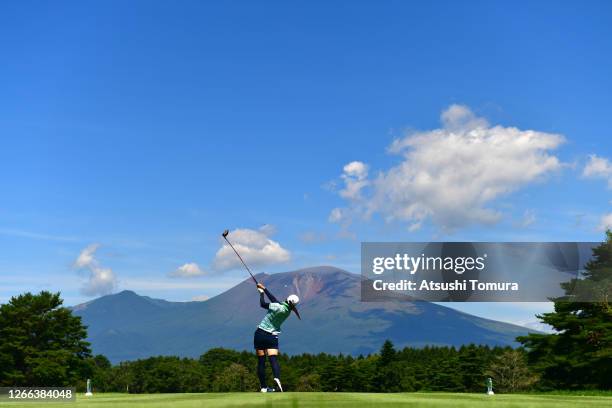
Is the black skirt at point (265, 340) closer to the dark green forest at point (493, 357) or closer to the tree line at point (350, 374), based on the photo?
the dark green forest at point (493, 357)

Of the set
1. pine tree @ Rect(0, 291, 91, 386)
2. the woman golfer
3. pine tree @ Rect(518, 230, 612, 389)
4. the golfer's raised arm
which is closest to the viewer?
the golfer's raised arm

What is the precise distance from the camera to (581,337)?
63219mm

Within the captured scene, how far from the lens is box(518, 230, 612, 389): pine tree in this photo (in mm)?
61875

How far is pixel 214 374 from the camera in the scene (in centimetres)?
18038

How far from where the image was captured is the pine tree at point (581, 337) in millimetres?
61875

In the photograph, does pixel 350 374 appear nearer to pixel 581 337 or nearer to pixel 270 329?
pixel 581 337

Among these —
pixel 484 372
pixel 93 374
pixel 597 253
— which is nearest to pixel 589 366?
pixel 597 253

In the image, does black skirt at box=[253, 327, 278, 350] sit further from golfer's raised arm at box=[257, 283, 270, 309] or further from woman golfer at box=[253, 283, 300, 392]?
golfer's raised arm at box=[257, 283, 270, 309]

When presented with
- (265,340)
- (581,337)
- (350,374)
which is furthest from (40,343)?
(350,374)

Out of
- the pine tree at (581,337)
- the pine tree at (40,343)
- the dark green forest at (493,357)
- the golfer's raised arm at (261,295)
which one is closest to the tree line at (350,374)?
the dark green forest at (493,357)

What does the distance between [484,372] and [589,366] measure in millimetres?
79762

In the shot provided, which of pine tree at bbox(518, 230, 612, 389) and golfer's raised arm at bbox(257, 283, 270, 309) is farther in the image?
pine tree at bbox(518, 230, 612, 389)

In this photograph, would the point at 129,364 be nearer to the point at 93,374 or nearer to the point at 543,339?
the point at 93,374

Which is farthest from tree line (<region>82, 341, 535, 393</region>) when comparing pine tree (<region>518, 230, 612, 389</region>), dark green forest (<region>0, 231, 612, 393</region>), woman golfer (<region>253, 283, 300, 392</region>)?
woman golfer (<region>253, 283, 300, 392</region>)
